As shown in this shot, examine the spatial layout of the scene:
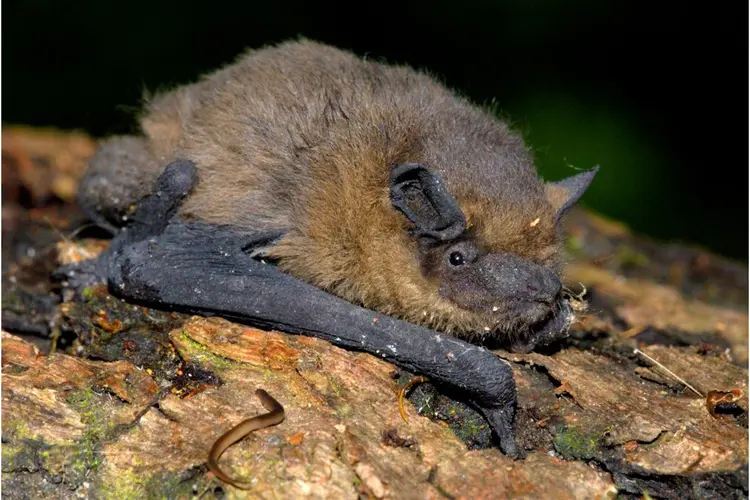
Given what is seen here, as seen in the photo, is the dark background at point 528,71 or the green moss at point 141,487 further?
the dark background at point 528,71

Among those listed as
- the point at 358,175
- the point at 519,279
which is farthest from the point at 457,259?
the point at 358,175

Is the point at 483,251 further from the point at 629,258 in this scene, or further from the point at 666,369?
the point at 629,258

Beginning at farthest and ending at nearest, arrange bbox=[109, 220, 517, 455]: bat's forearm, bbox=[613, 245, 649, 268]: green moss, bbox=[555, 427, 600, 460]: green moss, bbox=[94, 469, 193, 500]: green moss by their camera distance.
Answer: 1. bbox=[613, 245, 649, 268]: green moss
2. bbox=[109, 220, 517, 455]: bat's forearm
3. bbox=[555, 427, 600, 460]: green moss
4. bbox=[94, 469, 193, 500]: green moss

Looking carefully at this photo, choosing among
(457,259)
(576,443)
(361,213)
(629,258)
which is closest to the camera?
(576,443)

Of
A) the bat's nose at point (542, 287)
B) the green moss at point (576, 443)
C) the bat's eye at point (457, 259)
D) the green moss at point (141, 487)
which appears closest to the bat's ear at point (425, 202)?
the bat's eye at point (457, 259)

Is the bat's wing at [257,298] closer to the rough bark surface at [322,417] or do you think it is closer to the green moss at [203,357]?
the rough bark surface at [322,417]

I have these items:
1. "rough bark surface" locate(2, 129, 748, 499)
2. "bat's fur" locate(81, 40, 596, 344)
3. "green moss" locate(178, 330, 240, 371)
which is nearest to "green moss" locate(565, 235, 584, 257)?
"rough bark surface" locate(2, 129, 748, 499)

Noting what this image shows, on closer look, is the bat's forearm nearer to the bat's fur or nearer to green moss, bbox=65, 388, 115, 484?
the bat's fur
